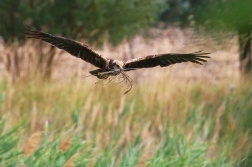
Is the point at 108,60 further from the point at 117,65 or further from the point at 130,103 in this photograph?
the point at 130,103

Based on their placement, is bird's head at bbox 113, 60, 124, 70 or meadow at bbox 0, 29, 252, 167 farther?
meadow at bbox 0, 29, 252, 167

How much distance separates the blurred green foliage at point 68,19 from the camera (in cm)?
558

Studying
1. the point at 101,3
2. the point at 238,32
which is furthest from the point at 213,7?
the point at 101,3

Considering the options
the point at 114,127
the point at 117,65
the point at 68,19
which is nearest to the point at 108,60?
the point at 117,65

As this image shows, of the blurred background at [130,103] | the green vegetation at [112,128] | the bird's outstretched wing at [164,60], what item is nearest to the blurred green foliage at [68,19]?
the blurred background at [130,103]

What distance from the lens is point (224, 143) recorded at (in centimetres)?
258

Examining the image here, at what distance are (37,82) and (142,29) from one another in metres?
2.77

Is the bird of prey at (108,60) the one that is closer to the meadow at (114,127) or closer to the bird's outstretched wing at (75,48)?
the bird's outstretched wing at (75,48)

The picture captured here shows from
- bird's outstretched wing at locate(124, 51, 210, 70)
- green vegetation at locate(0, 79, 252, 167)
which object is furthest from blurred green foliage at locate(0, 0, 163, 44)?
bird's outstretched wing at locate(124, 51, 210, 70)

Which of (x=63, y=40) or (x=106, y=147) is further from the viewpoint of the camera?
(x=106, y=147)

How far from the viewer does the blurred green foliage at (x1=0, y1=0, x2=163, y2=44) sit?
5582 mm

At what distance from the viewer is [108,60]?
1.25ft

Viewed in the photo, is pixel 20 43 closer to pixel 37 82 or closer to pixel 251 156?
pixel 37 82

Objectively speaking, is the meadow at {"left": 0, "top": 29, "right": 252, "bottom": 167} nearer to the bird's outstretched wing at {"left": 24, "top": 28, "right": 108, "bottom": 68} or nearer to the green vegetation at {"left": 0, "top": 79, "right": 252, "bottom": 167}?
the green vegetation at {"left": 0, "top": 79, "right": 252, "bottom": 167}
